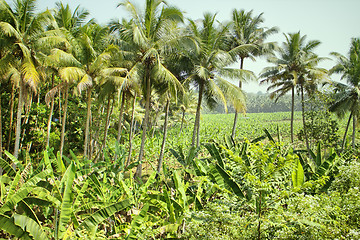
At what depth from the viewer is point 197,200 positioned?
5527 millimetres

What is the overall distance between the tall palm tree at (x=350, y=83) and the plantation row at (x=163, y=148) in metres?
0.08

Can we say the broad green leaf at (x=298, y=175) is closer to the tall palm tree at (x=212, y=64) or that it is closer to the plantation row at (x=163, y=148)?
the plantation row at (x=163, y=148)

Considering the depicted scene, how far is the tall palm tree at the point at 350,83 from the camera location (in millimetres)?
15715

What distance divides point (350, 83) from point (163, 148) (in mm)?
13667

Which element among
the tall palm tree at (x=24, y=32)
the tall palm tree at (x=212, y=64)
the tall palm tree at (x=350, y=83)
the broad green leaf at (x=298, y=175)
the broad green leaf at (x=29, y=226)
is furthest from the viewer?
the tall palm tree at (x=350, y=83)

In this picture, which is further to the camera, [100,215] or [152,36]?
[152,36]

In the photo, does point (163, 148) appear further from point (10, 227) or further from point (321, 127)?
point (321, 127)

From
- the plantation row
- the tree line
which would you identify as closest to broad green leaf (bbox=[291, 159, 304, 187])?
the plantation row

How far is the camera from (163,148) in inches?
504

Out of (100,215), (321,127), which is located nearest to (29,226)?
(100,215)

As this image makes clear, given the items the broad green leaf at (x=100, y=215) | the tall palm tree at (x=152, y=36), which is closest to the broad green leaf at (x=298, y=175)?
the broad green leaf at (x=100, y=215)

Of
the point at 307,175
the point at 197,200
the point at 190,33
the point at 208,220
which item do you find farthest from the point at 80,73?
the point at 307,175

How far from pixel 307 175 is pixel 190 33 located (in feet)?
28.9

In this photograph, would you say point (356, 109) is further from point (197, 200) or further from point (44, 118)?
point (44, 118)
